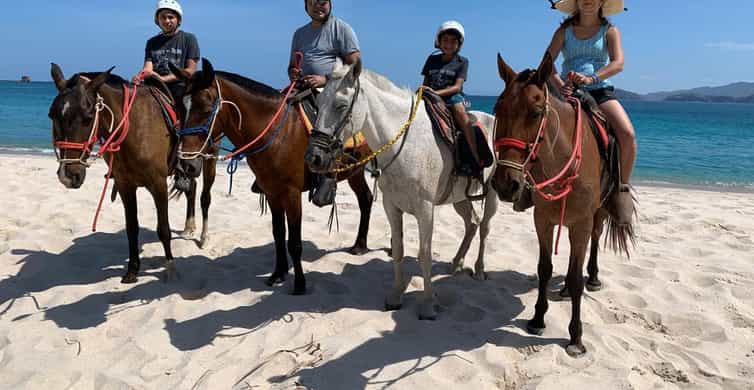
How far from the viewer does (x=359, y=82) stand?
3.25 metres

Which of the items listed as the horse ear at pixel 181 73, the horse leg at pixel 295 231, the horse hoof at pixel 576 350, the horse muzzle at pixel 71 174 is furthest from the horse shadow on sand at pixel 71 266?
the horse hoof at pixel 576 350

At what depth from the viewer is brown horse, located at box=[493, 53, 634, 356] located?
8.55 feet

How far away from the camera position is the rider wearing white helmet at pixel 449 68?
4141 mm

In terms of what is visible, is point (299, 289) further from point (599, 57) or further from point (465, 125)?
point (599, 57)

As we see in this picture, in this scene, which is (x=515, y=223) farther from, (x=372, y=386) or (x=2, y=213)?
(x=2, y=213)

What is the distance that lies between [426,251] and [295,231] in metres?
1.25

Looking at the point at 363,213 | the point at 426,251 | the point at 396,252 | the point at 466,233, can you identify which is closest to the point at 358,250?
the point at 363,213

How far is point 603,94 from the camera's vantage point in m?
3.66

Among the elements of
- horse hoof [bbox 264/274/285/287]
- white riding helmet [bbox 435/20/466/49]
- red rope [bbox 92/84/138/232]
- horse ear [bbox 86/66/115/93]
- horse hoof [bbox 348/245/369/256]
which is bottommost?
horse hoof [bbox 264/274/285/287]

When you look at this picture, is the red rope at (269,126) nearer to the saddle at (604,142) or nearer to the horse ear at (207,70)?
the horse ear at (207,70)

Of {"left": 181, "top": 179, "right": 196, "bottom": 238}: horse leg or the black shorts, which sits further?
{"left": 181, "top": 179, "right": 196, "bottom": 238}: horse leg

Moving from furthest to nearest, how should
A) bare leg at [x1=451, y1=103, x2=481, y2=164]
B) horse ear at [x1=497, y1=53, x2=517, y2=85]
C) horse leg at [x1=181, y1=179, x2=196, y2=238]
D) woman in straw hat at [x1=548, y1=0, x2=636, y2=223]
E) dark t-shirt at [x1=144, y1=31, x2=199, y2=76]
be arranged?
horse leg at [x1=181, y1=179, x2=196, y2=238] < dark t-shirt at [x1=144, y1=31, x2=199, y2=76] < bare leg at [x1=451, y1=103, x2=481, y2=164] < woman in straw hat at [x1=548, y1=0, x2=636, y2=223] < horse ear at [x1=497, y1=53, x2=517, y2=85]

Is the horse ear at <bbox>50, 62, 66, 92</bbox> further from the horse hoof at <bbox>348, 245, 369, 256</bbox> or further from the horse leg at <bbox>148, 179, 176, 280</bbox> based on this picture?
the horse hoof at <bbox>348, 245, 369, 256</bbox>

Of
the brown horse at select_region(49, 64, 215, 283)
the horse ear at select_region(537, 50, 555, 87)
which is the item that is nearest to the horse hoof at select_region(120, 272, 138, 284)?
the brown horse at select_region(49, 64, 215, 283)
